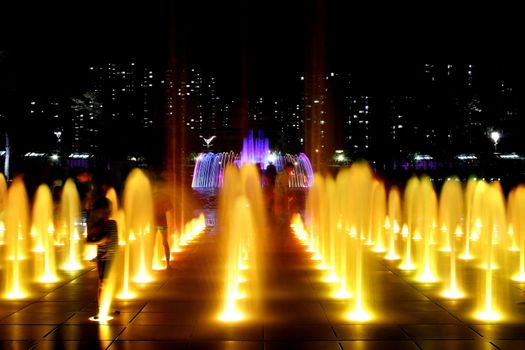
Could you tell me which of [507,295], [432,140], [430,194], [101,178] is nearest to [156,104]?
[432,140]

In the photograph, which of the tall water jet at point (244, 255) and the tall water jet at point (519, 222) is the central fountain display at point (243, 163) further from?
the tall water jet at point (244, 255)

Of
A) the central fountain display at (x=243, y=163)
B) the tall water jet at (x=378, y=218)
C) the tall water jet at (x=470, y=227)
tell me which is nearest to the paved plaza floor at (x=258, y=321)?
the tall water jet at (x=470, y=227)

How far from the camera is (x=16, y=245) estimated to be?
12391mm

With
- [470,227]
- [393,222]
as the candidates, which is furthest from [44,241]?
[470,227]

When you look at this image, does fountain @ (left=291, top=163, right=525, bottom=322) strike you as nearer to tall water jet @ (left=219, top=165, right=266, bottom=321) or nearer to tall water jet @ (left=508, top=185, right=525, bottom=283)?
tall water jet @ (left=508, top=185, right=525, bottom=283)

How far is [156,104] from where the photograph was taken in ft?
151

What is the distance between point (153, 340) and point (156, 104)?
40.0 meters

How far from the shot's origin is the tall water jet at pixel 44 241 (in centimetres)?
1182

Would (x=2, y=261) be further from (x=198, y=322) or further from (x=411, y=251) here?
(x=411, y=251)

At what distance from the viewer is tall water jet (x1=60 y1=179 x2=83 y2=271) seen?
13.3 metres

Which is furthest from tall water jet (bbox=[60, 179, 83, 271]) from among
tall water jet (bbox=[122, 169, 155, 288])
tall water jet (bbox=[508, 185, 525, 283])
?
tall water jet (bbox=[508, 185, 525, 283])

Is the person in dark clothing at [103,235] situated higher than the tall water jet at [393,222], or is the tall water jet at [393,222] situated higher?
the person in dark clothing at [103,235]

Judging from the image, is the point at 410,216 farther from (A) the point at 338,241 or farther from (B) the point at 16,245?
(B) the point at 16,245

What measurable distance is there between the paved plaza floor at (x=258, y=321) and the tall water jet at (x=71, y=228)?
6.91 ft
